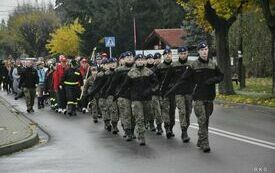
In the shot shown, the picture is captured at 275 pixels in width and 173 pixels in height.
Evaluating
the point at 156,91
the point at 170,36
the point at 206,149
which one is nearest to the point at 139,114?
the point at 156,91

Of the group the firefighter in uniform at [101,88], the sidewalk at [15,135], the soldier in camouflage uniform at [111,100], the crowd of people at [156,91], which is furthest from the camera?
the firefighter in uniform at [101,88]

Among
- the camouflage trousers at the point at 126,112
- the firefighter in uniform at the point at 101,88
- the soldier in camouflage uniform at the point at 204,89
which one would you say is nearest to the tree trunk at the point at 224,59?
the firefighter in uniform at the point at 101,88

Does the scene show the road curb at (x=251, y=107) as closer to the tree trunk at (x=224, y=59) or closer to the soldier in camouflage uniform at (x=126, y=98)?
the tree trunk at (x=224, y=59)

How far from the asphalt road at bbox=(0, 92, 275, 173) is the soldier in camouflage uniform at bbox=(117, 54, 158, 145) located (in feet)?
1.72

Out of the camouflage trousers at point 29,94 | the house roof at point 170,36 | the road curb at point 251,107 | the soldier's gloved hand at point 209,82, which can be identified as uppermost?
the house roof at point 170,36

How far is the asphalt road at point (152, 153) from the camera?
9534 mm

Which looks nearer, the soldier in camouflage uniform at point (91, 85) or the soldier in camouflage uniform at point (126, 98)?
the soldier in camouflage uniform at point (126, 98)

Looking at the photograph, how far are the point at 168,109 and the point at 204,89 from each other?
230 centimetres

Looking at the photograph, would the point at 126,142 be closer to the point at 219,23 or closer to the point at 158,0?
the point at 219,23

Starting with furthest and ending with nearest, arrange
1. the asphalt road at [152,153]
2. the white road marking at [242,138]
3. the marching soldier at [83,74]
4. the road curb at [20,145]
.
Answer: the marching soldier at [83,74]
the road curb at [20,145]
the white road marking at [242,138]
the asphalt road at [152,153]

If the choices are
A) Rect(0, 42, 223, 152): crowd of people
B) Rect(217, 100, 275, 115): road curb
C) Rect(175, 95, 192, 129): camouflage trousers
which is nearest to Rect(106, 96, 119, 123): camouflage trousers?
Rect(0, 42, 223, 152): crowd of people

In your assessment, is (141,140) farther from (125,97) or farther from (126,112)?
(125,97)

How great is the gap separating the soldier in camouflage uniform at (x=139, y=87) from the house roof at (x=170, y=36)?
141ft

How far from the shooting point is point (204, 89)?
1092 cm
